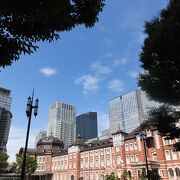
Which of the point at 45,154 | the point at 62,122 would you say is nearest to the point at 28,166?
the point at 45,154

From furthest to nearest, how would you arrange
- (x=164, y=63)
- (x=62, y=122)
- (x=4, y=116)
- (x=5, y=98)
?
(x=62, y=122) → (x=5, y=98) → (x=4, y=116) → (x=164, y=63)

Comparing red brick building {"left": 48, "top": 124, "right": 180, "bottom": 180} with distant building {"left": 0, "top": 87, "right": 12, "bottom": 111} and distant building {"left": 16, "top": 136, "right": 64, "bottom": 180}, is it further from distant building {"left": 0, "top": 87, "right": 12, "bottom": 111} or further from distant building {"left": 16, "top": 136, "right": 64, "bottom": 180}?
distant building {"left": 0, "top": 87, "right": 12, "bottom": 111}

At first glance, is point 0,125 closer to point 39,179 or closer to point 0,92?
point 0,92

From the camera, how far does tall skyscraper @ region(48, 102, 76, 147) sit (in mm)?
176000

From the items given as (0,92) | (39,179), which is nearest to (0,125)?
(0,92)

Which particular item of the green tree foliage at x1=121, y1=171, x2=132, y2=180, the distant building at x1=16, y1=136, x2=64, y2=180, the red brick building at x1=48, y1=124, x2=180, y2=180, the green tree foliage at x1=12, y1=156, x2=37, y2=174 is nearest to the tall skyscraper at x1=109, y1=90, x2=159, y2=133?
the distant building at x1=16, y1=136, x2=64, y2=180

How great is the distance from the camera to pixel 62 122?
596 ft

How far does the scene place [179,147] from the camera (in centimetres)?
1395

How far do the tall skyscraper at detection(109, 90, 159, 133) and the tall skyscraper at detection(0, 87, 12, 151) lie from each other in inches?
3074

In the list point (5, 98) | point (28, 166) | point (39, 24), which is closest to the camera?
point (39, 24)

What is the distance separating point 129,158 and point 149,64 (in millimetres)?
34475

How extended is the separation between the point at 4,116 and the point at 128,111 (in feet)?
291

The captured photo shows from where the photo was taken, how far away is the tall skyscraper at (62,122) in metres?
176

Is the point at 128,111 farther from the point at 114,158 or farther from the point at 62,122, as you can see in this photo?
the point at 114,158
